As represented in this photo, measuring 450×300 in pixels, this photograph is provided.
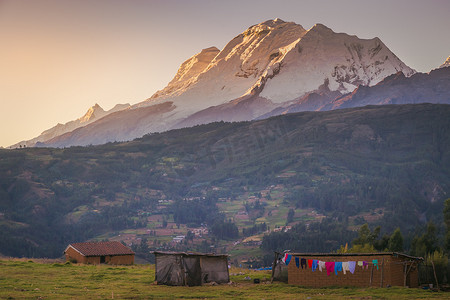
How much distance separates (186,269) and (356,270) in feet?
50.8

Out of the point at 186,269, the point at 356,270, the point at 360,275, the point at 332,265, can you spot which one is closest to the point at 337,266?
the point at 332,265

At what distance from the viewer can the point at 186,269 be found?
5800cm

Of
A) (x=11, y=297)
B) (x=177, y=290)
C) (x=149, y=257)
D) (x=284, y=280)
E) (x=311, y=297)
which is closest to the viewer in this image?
(x=11, y=297)

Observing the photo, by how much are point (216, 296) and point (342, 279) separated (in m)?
13.1

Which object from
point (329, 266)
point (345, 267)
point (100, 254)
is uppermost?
point (100, 254)

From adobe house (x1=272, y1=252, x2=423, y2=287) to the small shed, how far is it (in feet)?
24.5

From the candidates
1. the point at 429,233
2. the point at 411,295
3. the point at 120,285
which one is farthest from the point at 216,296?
the point at 429,233

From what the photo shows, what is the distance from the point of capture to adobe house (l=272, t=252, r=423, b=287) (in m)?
54.5

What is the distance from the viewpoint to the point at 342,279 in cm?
5562

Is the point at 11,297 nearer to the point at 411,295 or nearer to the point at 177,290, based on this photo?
the point at 177,290

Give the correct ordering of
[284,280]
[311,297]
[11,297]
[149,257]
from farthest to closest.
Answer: [149,257], [284,280], [311,297], [11,297]

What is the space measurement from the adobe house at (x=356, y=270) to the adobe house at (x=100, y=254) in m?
39.5

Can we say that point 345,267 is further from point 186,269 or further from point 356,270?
point 186,269

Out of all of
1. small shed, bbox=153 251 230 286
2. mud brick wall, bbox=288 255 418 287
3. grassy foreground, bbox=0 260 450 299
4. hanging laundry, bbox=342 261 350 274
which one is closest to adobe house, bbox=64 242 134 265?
grassy foreground, bbox=0 260 450 299
